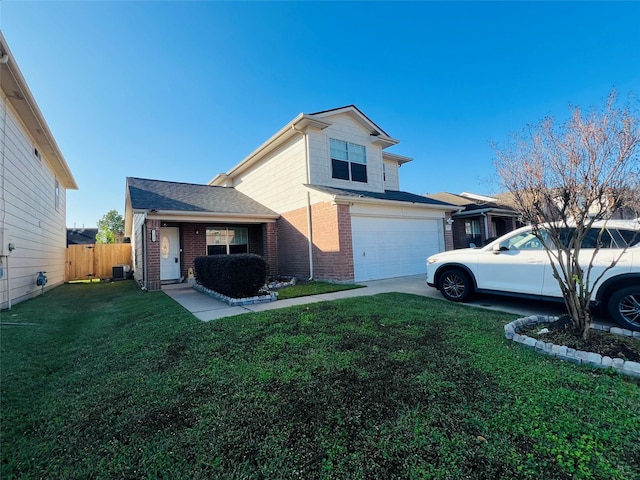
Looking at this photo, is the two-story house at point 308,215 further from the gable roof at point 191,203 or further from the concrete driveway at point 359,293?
the concrete driveway at point 359,293

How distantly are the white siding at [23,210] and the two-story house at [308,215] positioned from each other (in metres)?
2.66

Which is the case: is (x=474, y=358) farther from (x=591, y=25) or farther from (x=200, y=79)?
(x=200, y=79)

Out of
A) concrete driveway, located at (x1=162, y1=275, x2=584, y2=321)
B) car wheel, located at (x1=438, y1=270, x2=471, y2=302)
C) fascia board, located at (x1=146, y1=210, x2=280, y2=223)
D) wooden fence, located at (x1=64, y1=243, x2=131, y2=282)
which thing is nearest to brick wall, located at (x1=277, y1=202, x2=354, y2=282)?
fascia board, located at (x1=146, y1=210, x2=280, y2=223)

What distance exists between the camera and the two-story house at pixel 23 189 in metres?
6.38

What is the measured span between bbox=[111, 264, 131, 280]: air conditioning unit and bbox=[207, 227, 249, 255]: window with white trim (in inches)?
264

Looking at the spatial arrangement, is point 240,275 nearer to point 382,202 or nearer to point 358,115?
point 382,202

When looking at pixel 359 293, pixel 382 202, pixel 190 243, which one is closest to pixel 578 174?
pixel 359 293

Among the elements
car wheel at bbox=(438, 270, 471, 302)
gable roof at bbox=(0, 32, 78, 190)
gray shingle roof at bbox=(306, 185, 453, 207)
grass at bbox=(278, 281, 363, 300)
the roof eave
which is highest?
gable roof at bbox=(0, 32, 78, 190)

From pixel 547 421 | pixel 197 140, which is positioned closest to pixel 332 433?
pixel 547 421

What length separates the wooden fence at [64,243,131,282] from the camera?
1491 centimetres

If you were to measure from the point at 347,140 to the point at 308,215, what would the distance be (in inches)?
150

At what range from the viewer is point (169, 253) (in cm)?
1178

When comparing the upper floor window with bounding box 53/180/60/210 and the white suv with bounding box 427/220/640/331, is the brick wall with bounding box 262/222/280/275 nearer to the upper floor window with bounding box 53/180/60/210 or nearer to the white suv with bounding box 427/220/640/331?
the white suv with bounding box 427/220/640/331

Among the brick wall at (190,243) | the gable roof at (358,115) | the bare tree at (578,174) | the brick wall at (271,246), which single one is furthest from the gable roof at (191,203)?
the bare tree at (578,174)
